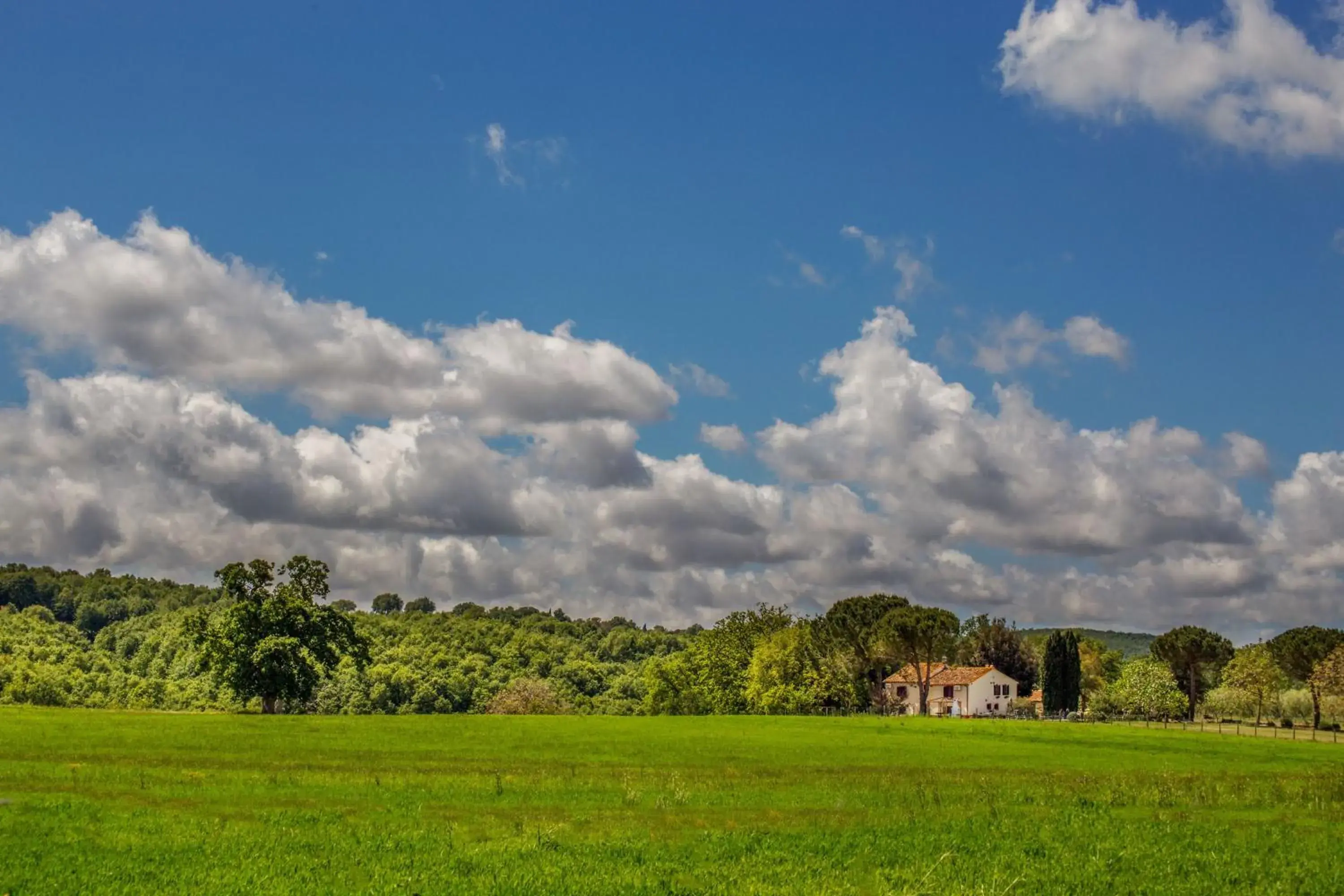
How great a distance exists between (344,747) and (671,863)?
41.4 meters

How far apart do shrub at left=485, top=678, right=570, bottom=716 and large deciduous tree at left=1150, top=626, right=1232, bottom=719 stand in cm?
10573

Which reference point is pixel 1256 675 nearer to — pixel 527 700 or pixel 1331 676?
pixel 1331 676

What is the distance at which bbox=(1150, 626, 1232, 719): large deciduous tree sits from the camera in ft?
617

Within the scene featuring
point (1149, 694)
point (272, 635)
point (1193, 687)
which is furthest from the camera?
point (1193, 687)

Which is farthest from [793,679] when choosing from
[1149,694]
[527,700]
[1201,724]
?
[1201,724]

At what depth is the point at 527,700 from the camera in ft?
547

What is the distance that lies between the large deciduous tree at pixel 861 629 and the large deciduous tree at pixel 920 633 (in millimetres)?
8633

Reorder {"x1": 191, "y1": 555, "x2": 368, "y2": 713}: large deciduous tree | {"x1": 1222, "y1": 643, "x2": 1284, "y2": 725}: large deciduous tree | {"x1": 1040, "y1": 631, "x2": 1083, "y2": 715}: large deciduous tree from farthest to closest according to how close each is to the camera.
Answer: {"x1": 1040, "y1": 631, "x2": 1083, "y2": 715}: large deciduous tree → {"x1": 1222, "y1": 643, "x2": 1284, "y2": 725}: large deciduous tree → {"x1": 191, "y1": 555, "x2": 368, "y2": 713}: large deciduous tree

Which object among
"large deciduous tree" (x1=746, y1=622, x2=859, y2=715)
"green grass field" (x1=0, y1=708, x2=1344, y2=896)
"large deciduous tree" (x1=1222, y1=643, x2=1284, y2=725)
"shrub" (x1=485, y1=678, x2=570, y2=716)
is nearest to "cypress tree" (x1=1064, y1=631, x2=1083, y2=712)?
"large deciduous tree" (x1=1222, y1=643, x2=1284, y2=725)

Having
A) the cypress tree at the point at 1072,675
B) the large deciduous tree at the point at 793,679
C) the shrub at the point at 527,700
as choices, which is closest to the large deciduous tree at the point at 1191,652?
the cypress tree at the point at 1072,675

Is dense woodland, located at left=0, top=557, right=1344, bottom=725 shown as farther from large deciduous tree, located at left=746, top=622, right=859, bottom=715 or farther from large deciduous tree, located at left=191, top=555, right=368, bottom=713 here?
large deciduous tree, located at left=191, top=555, right=368, bottom=713

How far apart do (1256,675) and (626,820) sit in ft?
477

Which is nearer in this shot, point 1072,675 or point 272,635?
point 272,635

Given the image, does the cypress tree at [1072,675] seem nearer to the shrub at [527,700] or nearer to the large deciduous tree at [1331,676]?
the large deciduous tree at [1331,676]
